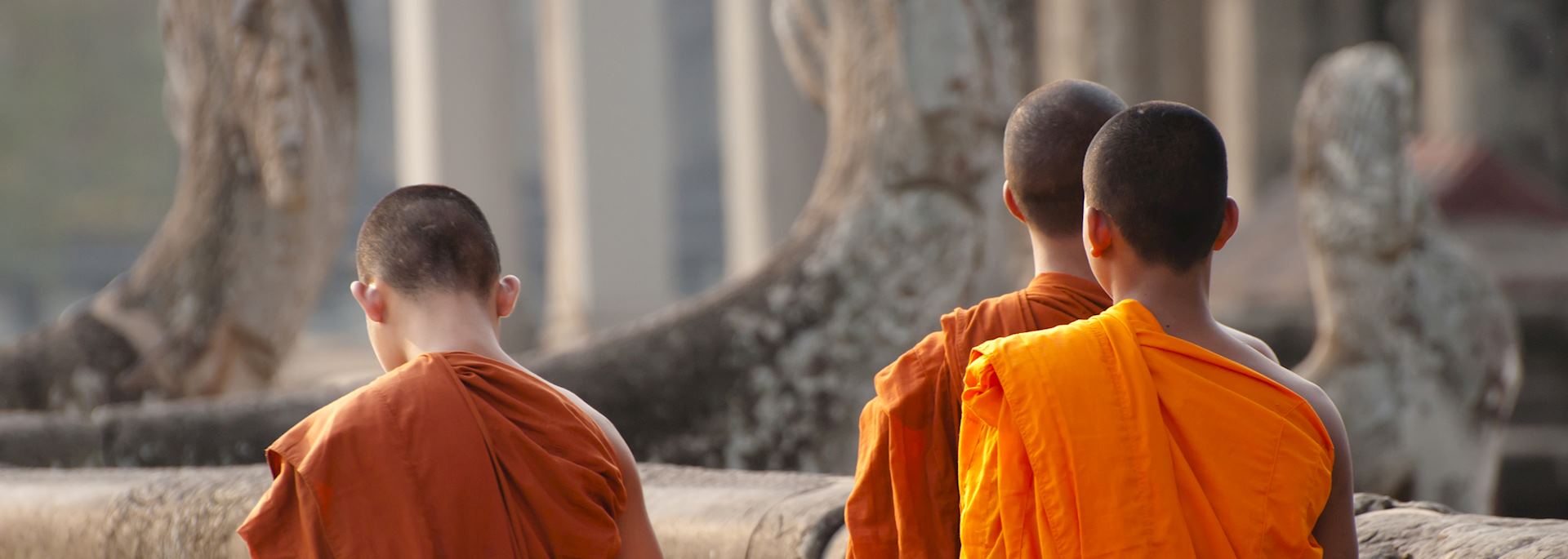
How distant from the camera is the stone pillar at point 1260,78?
963 cm

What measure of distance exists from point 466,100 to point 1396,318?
7.96 metres

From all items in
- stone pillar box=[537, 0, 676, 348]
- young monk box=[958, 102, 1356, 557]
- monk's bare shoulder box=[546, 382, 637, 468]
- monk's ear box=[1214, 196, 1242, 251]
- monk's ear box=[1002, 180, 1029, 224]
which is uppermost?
monk's ear box=[1214, 196, 1242, 251]

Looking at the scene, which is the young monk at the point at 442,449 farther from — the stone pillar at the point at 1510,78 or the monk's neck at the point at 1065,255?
the stone pillar at the point at 1510,78

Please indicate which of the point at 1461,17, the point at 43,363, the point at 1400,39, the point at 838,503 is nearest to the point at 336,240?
the point at 43,363

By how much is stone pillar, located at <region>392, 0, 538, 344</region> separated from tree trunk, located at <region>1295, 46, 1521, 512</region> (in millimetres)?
7334

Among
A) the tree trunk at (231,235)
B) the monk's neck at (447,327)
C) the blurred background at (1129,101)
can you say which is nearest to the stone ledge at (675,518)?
the monk's neck at (447,327)

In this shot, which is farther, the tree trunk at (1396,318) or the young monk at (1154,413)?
the tree trunk at (1396,318)

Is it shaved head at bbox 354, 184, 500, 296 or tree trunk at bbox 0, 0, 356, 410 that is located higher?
shaved head at bbox 354, 184, 500, 296

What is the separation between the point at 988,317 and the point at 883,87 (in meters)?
1.73

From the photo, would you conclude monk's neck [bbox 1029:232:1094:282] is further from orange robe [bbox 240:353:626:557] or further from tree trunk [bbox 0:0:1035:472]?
tree trunk [bbox 0:0:1035:472]

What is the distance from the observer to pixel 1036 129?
2229 mm

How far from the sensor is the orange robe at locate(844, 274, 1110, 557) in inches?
87.0

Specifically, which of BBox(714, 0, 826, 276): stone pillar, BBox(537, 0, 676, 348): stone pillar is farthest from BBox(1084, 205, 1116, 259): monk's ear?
BBox(537, 0, 676, 348): stone pillar

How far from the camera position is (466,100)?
36.9 feet
